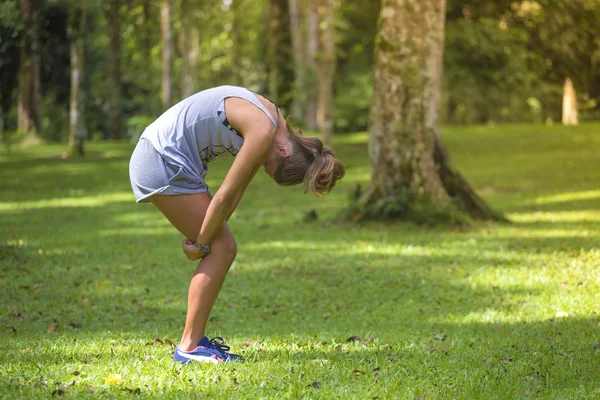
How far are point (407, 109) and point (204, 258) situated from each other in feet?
32.9

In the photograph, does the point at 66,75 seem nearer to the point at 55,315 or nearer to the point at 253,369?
the point at 55,315

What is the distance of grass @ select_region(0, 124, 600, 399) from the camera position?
5414 millimetres

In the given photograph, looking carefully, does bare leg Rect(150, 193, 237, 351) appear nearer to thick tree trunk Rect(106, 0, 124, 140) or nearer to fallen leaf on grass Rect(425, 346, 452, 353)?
fallen leaf on grass Rect(425, 346, 452, 353)

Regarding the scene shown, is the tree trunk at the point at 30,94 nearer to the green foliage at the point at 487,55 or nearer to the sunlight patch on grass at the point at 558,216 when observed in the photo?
the green foliage at the point at 487,55

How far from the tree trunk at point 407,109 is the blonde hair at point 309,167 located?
980 cm

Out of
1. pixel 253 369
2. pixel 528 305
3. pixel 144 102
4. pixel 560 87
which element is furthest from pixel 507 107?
pixel 253 369

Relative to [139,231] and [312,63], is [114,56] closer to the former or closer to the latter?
[312,63]

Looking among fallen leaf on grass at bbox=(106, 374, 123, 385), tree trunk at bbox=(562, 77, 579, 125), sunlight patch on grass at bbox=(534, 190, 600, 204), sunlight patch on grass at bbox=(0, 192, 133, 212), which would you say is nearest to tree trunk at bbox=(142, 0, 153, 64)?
sunlight patch on grass at bbox=(0, 192, 133, 212)

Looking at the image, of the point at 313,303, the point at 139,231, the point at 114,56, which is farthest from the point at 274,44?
the point at 313,303

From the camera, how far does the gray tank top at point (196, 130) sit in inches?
210

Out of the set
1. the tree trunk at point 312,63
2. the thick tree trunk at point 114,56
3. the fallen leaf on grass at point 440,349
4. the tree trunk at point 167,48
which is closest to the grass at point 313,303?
the fallen leaf on grass at point 440,349

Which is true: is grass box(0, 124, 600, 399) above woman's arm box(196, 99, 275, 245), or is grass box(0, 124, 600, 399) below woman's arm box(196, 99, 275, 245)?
below

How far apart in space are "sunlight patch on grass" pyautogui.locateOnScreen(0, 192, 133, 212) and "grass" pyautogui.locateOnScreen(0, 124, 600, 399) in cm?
5

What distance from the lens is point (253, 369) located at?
5.55 m
